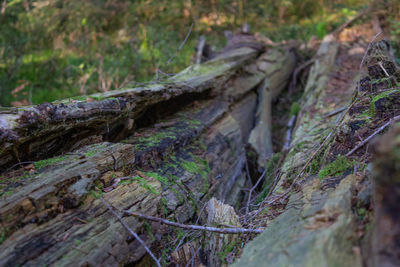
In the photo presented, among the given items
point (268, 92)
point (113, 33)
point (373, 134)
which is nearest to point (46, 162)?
point (373, 134)

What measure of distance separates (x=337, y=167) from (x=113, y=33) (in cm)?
765

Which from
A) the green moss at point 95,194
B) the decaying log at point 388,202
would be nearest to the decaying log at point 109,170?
the green moss at point 95,194

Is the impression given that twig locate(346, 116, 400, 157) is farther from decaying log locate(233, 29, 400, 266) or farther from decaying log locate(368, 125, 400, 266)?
decaying log locate(368, 125, 400, 266)

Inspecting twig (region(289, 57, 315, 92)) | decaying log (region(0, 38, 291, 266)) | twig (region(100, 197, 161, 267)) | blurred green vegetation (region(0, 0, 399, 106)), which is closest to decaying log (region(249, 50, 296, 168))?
twig (region(289, 57, 315, 92))

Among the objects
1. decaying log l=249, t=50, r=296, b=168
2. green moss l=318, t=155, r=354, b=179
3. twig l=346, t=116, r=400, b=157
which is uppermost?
twig l=346, t=116, r=400, b=157

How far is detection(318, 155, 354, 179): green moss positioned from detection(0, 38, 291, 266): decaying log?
1347mm

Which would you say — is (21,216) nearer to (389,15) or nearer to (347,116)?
(347,116)

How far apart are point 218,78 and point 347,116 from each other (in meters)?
2.52

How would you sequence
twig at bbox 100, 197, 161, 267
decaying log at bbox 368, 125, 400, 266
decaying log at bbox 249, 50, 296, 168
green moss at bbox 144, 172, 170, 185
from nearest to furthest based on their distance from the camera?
decaying log at bbox 368, 125, 400, 266 < twig at bbox 100, 197, 161, 267 < green moss at bbox 144, 172, 170, 185 < decaying log at bbox 249, 50, 296, 168

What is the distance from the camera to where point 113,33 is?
806 centimetres

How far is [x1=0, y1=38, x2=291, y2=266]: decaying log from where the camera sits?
1.80 m

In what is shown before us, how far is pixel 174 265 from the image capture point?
7.01 ft

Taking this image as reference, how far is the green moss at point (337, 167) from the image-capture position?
203cm

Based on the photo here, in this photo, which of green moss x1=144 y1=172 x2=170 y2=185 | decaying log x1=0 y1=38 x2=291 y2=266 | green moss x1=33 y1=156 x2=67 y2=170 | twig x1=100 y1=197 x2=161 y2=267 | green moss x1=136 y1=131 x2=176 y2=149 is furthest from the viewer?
green moss x1=136 y1=131 x2=176 y2=149
